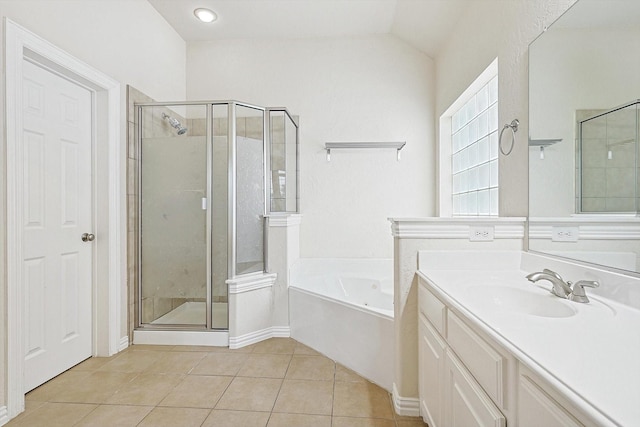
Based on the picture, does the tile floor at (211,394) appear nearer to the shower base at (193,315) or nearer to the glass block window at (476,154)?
the shower base at (193,315)

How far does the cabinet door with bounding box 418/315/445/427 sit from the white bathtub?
1.07ft

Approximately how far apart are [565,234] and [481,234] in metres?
0.37

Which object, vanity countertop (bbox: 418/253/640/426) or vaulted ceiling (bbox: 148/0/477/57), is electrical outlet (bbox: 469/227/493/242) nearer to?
vanity countertop (bbox: 418/253/640/426)

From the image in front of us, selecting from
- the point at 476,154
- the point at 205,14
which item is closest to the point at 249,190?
the point at 205,14

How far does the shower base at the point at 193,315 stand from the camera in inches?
106

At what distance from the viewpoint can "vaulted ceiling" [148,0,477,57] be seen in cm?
285

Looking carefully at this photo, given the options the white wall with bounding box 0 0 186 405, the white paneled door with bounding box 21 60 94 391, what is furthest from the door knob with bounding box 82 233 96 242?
the white wall with bounding box 0 0 186 405

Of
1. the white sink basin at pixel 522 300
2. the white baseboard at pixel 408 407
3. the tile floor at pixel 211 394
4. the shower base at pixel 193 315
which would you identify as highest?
the white sink basin at pixel 522 300

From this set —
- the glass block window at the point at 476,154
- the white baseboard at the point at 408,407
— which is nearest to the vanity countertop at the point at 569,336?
the white baseboard at the point at 408,407

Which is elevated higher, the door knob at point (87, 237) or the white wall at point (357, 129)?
the white wall at point (357, 129)

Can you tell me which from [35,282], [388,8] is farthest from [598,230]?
[35,282]

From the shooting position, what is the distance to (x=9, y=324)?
165 centimetres

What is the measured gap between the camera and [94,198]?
2371 millimetres

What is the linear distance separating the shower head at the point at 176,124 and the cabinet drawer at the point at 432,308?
235 centimetres
